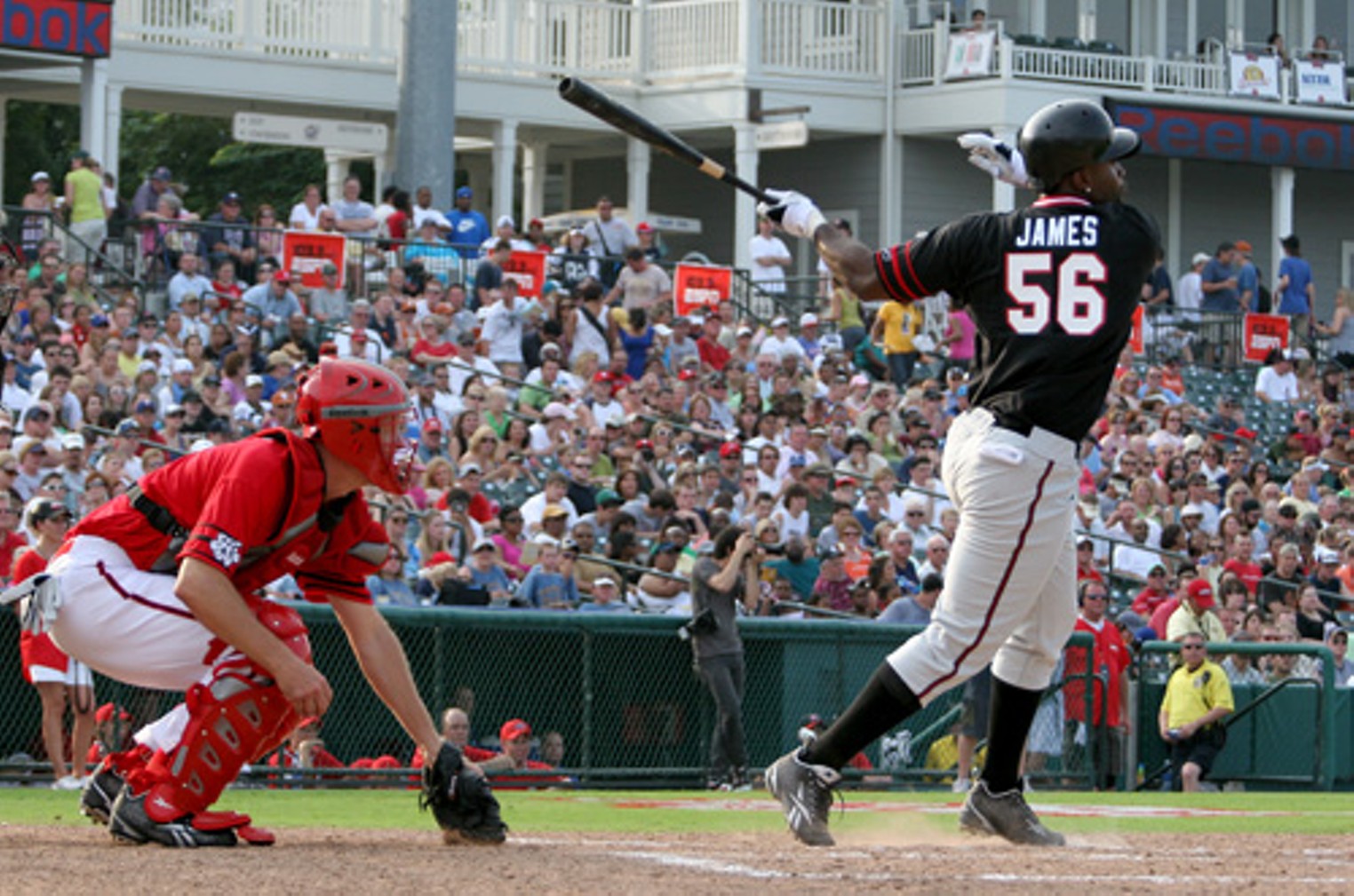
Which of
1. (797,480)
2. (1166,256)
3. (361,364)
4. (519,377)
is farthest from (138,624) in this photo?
(1166,256)

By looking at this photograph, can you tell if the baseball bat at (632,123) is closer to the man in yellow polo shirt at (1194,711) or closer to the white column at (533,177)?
the man in yellow polo shirt at (1194,711)

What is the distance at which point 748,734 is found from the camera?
14.2 m

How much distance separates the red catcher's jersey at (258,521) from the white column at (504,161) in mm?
23666

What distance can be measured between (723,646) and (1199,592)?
4.28m

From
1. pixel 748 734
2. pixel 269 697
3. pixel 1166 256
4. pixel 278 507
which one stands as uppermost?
pixel 1166 256

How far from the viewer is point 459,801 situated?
6777 mm

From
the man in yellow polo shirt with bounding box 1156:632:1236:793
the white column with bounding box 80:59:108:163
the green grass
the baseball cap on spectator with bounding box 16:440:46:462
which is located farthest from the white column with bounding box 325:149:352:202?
the green grass

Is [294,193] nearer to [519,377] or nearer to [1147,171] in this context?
[1147,171]

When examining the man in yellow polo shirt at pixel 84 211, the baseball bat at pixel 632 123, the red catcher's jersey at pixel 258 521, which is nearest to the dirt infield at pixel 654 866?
the red catcher's jersey at pixel 258 521

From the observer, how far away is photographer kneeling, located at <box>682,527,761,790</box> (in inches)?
533

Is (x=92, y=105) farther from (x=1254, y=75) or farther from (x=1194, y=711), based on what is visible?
(x=1254, y=75)

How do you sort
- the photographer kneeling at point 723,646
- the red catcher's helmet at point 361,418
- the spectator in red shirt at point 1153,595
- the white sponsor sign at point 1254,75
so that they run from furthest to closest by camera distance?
the white sponsor sign at point 1254,75, the spectator in red shirt at point 1153,595, the photographer kneeling at point 723,646, the red catcher's helmet at point 361,418

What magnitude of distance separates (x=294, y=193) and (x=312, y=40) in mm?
13098

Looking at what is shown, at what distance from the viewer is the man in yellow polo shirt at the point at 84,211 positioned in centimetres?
2047
